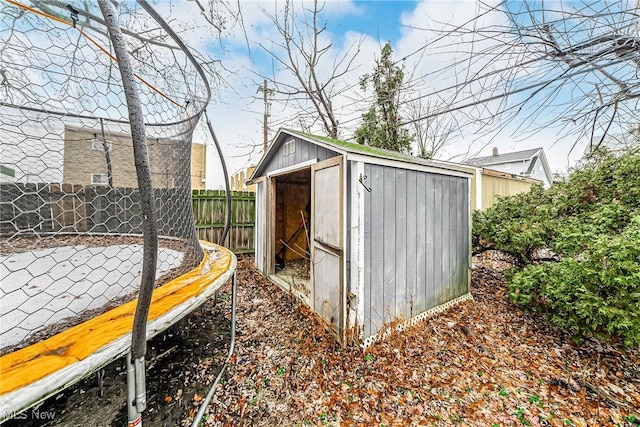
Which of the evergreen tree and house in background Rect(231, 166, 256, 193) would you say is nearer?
the evergreen tree

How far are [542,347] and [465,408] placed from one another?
147 centimetres

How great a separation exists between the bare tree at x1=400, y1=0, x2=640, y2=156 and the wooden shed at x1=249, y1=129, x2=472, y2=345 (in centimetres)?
97

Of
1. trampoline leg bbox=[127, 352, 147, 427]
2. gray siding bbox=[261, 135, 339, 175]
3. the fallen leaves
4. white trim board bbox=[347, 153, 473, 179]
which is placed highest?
gray siding bbox=[261, 135, 339, 175]

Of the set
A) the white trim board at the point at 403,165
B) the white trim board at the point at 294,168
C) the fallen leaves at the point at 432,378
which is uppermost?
the white trim board at the point at 294,168

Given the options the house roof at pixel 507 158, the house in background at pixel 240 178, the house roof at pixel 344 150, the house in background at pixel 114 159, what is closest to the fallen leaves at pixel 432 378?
the house in background at pixel 114 159

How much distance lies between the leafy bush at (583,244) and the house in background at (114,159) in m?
3.88

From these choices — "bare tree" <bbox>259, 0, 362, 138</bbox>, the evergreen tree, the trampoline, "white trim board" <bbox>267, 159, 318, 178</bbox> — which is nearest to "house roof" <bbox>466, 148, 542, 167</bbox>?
the evergreen tree

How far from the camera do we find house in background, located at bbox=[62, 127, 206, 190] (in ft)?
6.27

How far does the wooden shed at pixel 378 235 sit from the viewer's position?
2.53 metres

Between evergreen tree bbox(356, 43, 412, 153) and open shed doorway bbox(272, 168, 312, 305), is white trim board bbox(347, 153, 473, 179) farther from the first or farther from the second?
evergreen tree bbox(356, 43, 412, 153)

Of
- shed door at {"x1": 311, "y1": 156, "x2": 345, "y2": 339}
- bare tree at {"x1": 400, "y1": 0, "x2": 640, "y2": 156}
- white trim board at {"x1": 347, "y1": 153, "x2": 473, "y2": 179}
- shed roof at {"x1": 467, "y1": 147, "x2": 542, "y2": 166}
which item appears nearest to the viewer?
bare tree at {"x1": 400, "y1": 0, "x2": 640, "y2": 156}

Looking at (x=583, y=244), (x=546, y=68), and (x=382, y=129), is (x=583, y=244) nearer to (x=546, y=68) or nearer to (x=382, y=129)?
(x=546, y=68)

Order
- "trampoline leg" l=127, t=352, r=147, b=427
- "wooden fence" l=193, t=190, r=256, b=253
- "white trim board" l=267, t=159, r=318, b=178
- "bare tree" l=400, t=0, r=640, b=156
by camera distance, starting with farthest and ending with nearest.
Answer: "wooden fence" l=193, t=190, r=256, b=253 < "white trim board" l=267, t=159, r=318, b=178 < "bare tree" l=400, t=0, r=640, b=156 < "trampoline leg" l=127, t=352, r=147, b=427

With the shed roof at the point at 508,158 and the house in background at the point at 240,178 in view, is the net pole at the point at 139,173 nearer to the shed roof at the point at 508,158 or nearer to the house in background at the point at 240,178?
the house in background at the point at 240,178
